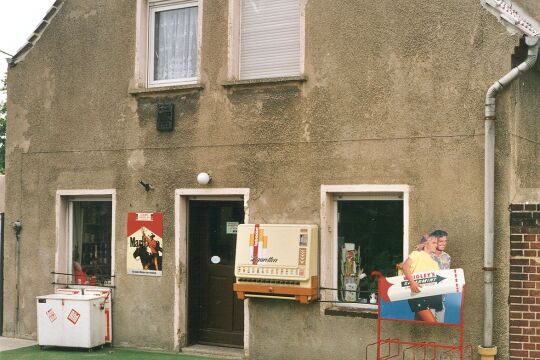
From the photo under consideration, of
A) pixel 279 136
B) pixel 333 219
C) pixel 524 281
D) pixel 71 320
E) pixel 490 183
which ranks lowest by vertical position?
pixel 71 320

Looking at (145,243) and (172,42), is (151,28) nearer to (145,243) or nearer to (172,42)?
(172,42)

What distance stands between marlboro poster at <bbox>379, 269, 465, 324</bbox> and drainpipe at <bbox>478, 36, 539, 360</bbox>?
31 cm

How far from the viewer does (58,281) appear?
11.4 m

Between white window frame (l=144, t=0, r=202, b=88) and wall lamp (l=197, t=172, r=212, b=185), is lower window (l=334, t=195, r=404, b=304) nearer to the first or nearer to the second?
wall lamp (l=197, t=172, r=212, b=185)

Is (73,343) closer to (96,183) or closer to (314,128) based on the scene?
(96,183)

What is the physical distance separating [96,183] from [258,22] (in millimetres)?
3477

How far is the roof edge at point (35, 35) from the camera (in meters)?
11.5

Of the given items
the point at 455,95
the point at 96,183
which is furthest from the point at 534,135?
the point at 96,183

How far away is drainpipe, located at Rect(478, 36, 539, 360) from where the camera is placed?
8086 millimetres

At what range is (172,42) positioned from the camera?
427 inches

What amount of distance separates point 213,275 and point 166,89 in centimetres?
277

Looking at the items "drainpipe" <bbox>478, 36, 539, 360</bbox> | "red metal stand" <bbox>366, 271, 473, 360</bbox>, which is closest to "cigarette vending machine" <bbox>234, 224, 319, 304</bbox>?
"red metal stand" <bbox>366, 271, 473, 360</bbox>

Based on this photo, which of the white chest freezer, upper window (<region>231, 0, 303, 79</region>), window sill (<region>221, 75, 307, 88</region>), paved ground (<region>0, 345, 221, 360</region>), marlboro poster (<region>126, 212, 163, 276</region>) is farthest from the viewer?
marlboro poster (<region>126, 212, 163, 276</region>)

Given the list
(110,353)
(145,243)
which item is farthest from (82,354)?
(145,243)
